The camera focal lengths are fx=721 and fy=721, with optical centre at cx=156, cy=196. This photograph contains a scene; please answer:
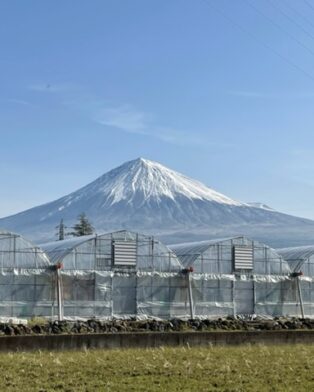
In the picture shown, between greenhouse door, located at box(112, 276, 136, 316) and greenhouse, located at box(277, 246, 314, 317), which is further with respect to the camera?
greenhouse, located at box(277, 246, 314, 317)

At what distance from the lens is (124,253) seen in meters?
38.5

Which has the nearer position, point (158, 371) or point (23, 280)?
point (158, 371)

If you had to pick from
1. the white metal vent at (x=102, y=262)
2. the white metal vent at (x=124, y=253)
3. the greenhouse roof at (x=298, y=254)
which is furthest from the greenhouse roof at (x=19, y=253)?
the greenhouse roof at (x=298, y=254)

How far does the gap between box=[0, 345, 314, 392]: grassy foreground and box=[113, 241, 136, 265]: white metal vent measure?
21198 mm

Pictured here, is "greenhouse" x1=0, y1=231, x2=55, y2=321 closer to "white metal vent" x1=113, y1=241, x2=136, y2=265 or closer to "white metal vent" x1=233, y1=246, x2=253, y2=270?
"white metal vent" x1=113, y1=241, x2=136, y2=265

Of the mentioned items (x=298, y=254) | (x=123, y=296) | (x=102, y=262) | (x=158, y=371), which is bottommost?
(x=158, y=371)

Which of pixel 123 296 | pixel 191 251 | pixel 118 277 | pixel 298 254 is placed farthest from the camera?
pixel 298 254

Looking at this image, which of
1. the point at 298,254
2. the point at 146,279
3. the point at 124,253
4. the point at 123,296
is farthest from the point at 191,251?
the point at 298,254

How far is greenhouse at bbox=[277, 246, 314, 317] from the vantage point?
4322 cm

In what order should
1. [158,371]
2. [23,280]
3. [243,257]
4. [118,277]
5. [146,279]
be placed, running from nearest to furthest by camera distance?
1. [158,371]
2. [23,280]
3. [118,277]
4. [146,279]
5. [243,257]

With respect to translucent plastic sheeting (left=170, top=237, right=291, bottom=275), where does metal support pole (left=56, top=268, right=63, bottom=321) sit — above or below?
below

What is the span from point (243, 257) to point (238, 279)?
138cm

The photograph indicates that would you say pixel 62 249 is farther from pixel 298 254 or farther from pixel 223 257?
pixel 298 254

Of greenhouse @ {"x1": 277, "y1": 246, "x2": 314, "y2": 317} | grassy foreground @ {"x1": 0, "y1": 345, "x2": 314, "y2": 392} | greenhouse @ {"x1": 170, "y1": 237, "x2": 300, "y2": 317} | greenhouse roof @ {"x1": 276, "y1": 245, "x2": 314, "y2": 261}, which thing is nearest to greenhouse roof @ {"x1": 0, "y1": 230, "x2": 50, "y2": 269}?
greenhouse @ {"x1": 170, "y1": 237, "x2": 300, "y2": 317}
